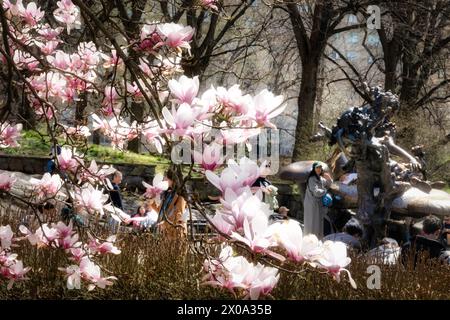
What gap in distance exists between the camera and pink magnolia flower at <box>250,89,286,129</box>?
6.79 ft

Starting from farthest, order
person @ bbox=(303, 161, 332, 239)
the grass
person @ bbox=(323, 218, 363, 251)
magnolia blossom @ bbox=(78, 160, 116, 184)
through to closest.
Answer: the grass < person @ bbox=(303, 161, 332, 239) < person @ bbox=(323, 218, 363, 251) < magnolia blossom @ bbox=(78, 160, 116, 184)

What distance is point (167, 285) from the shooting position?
4.54 meters

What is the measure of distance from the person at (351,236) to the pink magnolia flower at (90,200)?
4229 mm

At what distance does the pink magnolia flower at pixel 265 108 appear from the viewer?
2070 mm

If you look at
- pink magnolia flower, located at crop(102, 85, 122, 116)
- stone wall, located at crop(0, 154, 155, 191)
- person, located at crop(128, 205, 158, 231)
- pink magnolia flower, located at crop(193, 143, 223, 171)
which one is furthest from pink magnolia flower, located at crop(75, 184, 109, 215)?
stone wall, located at crop(0, 154, 155, 191)

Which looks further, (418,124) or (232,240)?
(418,124)

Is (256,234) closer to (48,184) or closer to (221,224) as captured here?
(221,224)

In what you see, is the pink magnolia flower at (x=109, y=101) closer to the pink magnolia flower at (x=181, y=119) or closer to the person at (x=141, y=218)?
the person at (x=141, y=218)

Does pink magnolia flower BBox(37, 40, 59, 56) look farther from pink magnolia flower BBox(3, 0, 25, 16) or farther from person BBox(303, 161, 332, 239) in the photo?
person BBox(303, 161, 332, 239)

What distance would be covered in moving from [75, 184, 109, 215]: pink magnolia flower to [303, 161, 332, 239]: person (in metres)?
5.53
